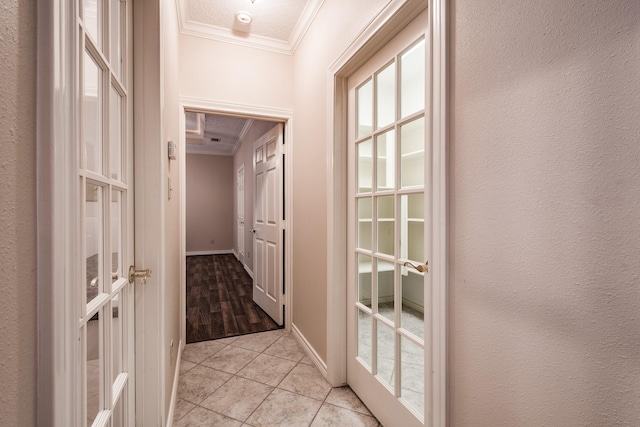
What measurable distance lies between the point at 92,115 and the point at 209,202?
691cm

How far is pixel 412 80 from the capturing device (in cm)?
142

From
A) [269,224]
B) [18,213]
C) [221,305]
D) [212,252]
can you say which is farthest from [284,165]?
[212,252]

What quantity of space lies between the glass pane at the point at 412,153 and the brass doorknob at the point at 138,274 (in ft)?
3.96

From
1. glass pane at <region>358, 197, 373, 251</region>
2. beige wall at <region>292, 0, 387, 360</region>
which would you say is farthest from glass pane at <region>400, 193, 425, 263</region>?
beige wall at <region>292, 0, 387, 360</region>

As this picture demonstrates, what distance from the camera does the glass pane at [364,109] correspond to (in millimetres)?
1759

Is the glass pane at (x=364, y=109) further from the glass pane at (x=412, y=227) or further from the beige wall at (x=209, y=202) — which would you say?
the beige wall at (x=209, y=202)

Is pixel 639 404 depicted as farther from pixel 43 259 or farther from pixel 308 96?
pixel 308 96

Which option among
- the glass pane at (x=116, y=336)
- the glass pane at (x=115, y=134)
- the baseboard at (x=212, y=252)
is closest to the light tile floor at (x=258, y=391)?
the glass pane at (x=116, y=336)

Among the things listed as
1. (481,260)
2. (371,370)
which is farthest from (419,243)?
(371,370)

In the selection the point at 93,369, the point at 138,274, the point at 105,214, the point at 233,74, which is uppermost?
the point at 233,74

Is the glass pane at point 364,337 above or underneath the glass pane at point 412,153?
underneath

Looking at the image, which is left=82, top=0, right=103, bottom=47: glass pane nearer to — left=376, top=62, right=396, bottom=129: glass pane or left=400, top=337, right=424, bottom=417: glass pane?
left=376, top=62, right=396, bottom=129: glass pane

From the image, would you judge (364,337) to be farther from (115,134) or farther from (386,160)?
(115,134)

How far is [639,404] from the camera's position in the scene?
24.8 inches
